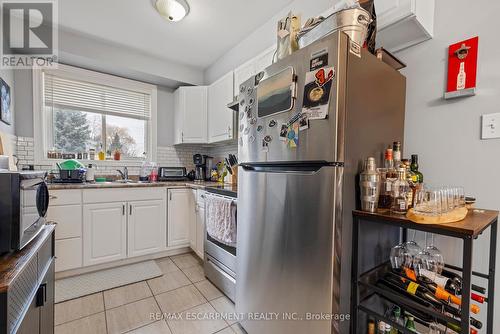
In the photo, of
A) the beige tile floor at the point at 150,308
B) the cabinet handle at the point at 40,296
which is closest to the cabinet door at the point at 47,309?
the cabinet handle at the point at 40,296

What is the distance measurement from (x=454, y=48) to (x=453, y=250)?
44.8 inches

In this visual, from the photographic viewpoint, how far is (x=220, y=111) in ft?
9.23

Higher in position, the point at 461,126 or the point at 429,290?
the point at 461,126

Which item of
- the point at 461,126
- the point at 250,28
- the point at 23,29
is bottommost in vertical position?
the point at 461,126

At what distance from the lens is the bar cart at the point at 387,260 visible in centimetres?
73

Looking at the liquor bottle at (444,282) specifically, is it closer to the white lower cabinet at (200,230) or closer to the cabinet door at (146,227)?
the white lower cabinet at (200,230)

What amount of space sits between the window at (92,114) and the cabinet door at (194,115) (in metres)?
0.56

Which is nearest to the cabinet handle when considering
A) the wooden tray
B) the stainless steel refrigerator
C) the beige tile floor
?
the beige tile floor

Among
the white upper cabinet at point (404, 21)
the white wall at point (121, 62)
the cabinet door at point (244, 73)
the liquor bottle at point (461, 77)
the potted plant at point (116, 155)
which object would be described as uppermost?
the white wall at point (121, 62)

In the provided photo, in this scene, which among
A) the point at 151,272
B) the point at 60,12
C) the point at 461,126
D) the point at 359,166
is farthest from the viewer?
the point at 151,272

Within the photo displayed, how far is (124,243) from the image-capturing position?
96.2 inches

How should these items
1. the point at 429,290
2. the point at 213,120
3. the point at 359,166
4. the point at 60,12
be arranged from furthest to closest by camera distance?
the point at 213,120
the point at 60,12
the point at 359,166
the point at 429,290

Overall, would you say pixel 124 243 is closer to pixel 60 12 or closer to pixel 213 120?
pixel 213 120

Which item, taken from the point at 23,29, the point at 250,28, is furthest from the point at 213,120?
the point at 23,29
